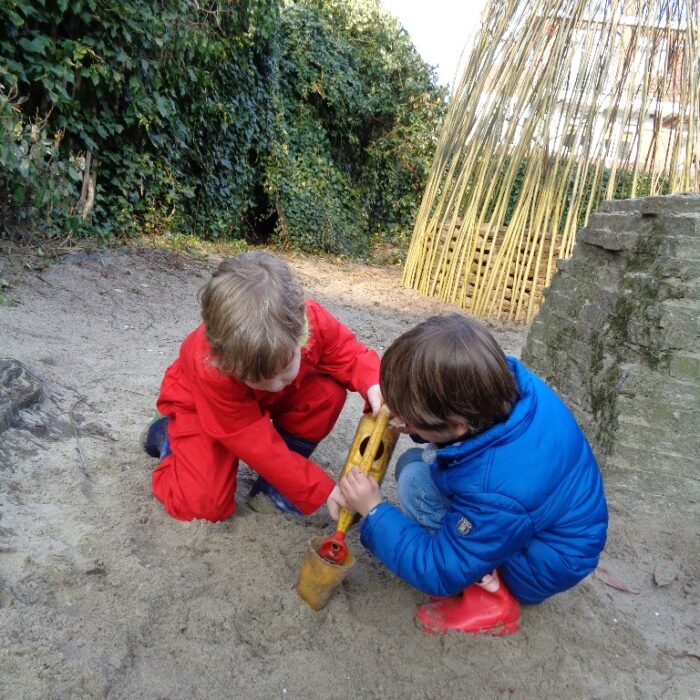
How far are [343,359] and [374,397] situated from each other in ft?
0.82

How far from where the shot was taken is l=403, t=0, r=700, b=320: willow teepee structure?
196 inches

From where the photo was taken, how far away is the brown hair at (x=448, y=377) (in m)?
1.42

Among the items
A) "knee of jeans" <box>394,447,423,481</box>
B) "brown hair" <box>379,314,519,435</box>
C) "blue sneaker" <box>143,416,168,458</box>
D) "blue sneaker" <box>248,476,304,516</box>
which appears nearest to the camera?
"brown hair" <box>379,314,519,435</box>

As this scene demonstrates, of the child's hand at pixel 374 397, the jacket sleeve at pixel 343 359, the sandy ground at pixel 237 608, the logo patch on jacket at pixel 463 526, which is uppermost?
the jacket sleeve at pixel 343 359

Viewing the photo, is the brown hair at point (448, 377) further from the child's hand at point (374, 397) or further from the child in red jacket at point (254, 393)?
the child's hand at point (374, 397)

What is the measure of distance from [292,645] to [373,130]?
1036 centimetres

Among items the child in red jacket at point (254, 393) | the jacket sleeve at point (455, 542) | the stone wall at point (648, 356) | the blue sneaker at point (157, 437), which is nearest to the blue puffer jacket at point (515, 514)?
the jacket sleeve at point (455, 542)

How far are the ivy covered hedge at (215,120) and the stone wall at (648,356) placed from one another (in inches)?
139

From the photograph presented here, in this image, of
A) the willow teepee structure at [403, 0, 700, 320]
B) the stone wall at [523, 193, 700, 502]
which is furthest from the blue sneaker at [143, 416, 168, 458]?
the willow teepee structure at [403, 0, 700, 320]

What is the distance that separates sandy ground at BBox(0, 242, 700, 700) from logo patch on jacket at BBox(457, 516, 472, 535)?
15.8 inches

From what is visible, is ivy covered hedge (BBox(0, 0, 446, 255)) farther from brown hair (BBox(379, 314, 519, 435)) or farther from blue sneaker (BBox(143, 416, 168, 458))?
brown hair (BBox(379, 314, 519, 435))

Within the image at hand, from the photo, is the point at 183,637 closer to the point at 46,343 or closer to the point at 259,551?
the point at 259,551

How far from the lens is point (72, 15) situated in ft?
16.1

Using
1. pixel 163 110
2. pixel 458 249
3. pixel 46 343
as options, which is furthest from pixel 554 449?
pixel 163 110
